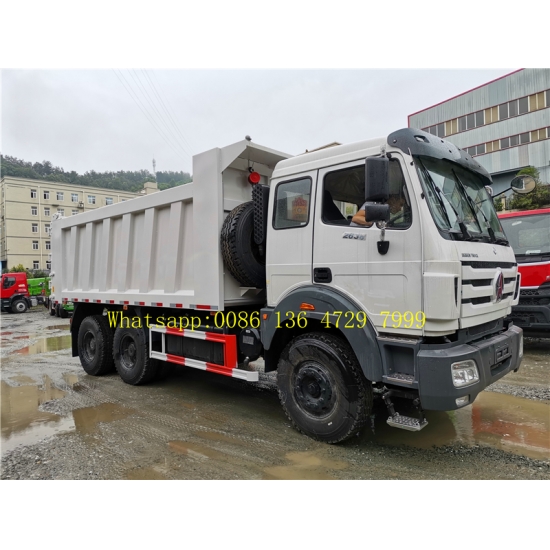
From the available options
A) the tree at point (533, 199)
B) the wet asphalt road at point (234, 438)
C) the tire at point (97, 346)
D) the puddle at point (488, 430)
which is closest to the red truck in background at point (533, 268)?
the wet asphalt road at point (234, 438)

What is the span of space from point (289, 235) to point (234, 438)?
83.7 inches

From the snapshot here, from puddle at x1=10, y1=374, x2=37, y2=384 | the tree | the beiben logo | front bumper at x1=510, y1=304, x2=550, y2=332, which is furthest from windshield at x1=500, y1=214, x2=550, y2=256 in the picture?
the tree

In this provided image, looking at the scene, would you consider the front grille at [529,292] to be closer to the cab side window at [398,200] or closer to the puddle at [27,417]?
the cab side window at [398,200]

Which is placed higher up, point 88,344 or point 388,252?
point 388,252

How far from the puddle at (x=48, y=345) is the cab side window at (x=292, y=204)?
8.32 metres

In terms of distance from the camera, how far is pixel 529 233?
7.14 metres

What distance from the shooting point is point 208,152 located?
460 centimetres

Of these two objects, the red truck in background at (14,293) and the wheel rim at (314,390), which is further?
the red truck in background at (14,293)

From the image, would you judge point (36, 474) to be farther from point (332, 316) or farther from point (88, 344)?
point (88, 344)

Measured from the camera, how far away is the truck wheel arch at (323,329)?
3.32m

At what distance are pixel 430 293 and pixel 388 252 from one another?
48cm

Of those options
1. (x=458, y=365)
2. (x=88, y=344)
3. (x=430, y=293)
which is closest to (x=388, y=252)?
(x=430, y=293)

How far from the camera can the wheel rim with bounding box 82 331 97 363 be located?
270 inches

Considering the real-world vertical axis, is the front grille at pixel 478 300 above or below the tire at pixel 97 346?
above
